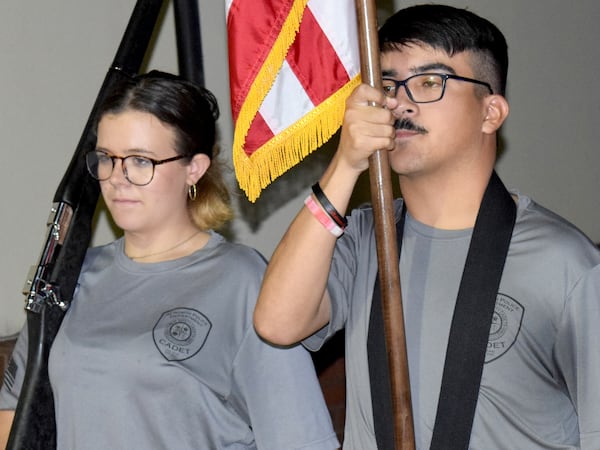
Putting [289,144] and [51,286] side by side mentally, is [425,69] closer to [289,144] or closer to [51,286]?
[289,144]

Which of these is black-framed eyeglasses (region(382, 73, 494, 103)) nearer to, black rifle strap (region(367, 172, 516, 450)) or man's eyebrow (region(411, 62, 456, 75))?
man's eyebrow (region(411, 62, 456, 75))

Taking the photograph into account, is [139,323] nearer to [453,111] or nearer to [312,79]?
[312,79]

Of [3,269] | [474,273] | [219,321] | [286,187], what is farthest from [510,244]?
[286,187]

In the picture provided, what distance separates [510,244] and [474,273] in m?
0.09

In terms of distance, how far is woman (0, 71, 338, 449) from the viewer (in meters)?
2.08

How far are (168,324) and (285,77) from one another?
554mm

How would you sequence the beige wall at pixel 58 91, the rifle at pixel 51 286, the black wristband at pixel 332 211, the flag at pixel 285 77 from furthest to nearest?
the beige wall at pixel 58 91, the rifle at pixel 51 286, the flag at pixel 285 77, the black wristband at pixel 332 211

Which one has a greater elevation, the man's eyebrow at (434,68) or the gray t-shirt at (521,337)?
the man's eyebrow at (434,68)

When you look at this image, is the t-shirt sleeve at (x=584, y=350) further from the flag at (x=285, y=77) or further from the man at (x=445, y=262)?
the flag at (x=285, y=77)

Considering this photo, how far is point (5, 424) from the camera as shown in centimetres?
235

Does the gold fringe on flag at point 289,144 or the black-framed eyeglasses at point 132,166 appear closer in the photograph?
the gold fringe on flag at point 289,144

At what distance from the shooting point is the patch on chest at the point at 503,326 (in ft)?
6.07

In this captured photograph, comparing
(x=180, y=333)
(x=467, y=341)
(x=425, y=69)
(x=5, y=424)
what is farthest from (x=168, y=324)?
(x=425, y=69)

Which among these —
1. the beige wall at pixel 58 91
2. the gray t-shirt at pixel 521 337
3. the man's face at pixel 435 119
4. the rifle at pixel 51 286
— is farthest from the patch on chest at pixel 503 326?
the beige wall at pixel 58 91
